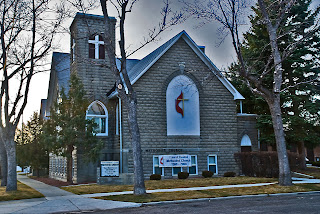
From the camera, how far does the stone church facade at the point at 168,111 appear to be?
1027 inches

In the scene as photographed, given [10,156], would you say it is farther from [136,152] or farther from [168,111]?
[168,111]

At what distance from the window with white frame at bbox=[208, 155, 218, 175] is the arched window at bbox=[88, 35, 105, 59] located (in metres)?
10.8

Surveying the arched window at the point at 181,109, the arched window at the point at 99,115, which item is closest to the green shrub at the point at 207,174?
the arched window at the point at 181,109

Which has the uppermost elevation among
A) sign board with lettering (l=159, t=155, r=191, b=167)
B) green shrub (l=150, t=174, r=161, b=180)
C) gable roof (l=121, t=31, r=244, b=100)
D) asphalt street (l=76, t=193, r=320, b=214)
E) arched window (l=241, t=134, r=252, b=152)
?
gable roof (l=121, t=31, r=244, b=100)

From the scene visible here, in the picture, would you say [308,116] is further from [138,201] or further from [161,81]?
[138,201]

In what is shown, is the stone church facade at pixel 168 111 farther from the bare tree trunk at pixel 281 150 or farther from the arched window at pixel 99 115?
the bare tree trunk at pixel 281 150

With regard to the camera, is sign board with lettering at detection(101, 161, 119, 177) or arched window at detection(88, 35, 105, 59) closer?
sign board with lettering at detection(101, 161, 119, 177)

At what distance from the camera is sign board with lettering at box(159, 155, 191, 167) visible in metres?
26.0

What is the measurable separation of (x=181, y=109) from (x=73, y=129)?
7407mm

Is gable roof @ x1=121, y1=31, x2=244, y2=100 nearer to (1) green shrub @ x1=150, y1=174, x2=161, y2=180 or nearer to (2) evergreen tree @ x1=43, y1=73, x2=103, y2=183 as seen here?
(2) evergreen tree @ x1=43, y1=73, x2=103, y2=183

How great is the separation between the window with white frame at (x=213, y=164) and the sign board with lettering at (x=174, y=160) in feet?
5.70

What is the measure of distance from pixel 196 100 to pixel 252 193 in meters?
11.9

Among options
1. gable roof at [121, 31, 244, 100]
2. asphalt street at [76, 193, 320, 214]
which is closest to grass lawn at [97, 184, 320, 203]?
asphalt street at [76, 193, 320, 214]

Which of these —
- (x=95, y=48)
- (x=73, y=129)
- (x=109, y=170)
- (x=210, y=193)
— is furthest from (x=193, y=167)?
(x=95, y=48)
